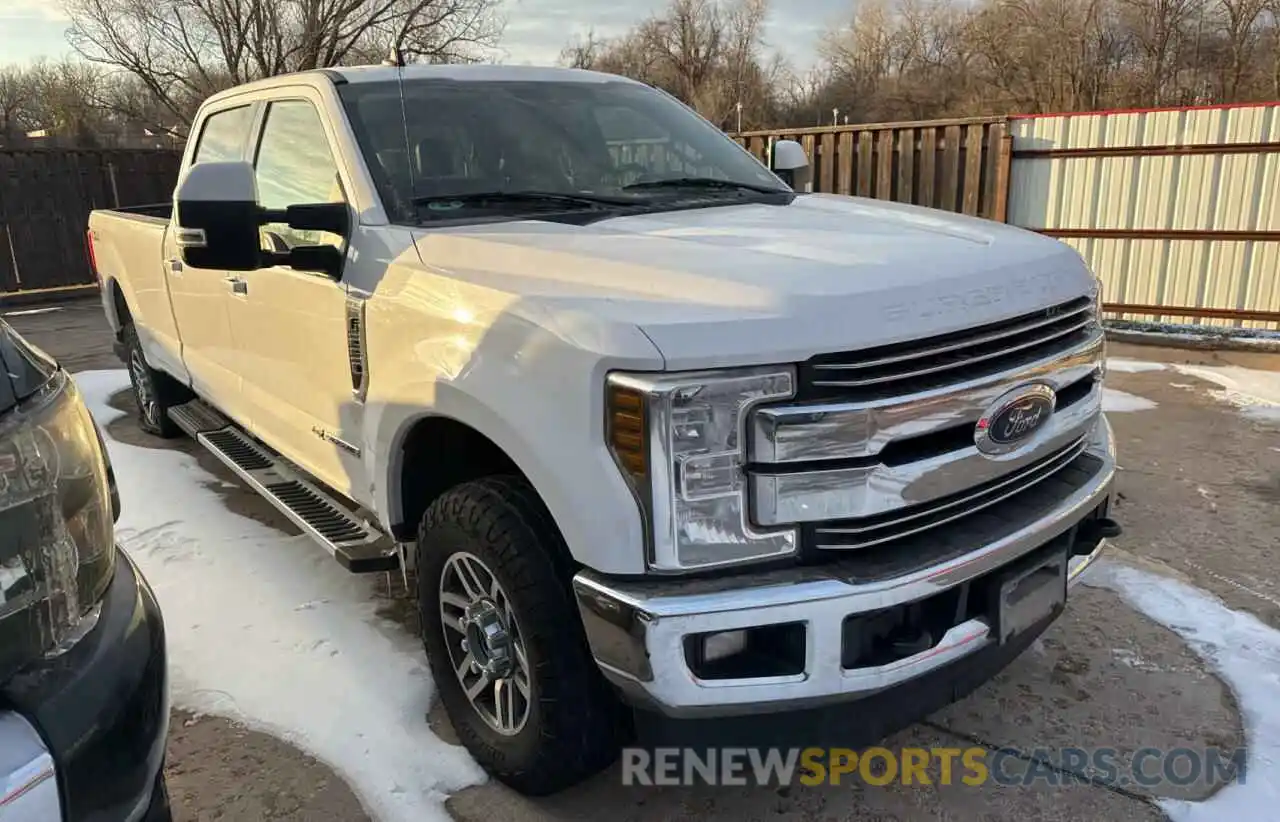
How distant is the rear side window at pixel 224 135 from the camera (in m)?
4.16

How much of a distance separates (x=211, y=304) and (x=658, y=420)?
9.97 ft

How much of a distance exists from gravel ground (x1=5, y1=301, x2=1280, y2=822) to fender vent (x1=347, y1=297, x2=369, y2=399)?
107 cm

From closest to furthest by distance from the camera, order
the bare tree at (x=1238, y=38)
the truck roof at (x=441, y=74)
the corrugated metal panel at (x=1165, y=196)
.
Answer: the truck roof at (x=441, y=74), the corrugated metal panel at (x=1165, y=196), the bare tree at (x=1238, y=38)

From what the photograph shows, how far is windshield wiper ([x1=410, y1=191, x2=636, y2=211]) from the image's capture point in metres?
3.08

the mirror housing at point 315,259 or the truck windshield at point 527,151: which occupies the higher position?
Answer: the truck windshield at point 527,151

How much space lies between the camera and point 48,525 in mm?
1482

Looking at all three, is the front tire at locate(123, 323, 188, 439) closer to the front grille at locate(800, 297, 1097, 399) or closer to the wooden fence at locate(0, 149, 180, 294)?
the front grille at locate(800, 297, 1097, 399)

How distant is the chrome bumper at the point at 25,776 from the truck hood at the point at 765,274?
4.07 feet

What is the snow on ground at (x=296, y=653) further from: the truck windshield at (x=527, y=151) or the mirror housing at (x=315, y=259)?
the truck windshield at (x=527, y=151)

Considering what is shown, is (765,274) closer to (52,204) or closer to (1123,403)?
(1123,403)

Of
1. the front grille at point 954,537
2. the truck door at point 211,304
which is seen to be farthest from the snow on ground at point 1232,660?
the truck door at point 211,304

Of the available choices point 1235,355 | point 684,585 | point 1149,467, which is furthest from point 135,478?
point 1235,355

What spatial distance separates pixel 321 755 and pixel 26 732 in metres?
1.57

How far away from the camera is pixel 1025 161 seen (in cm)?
998
